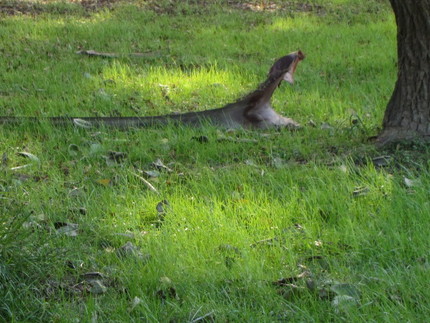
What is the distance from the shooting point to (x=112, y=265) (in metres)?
3.77

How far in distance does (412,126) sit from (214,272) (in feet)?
7.50

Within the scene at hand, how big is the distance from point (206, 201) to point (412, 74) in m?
1.81

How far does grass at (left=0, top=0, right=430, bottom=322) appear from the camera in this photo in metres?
3.34

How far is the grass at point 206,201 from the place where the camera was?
3.34 meters

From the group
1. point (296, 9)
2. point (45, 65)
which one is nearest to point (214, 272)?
point (45, 65)

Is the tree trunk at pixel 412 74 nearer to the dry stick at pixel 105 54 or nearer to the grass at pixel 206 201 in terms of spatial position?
the grass at pixel 206 201

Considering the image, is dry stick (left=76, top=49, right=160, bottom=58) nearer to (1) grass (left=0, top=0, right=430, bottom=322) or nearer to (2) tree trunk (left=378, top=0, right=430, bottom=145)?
(1) grass (left=0, top=0, right=430, bottom=322)

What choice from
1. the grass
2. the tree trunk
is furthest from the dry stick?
the tree trunk

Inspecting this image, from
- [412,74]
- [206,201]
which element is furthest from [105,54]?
[206,201]

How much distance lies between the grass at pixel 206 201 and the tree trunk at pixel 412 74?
8.1 inches

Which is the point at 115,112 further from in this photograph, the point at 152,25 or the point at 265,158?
the point at 152,25

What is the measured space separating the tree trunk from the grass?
8.1 inches

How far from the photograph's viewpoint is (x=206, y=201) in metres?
4.48

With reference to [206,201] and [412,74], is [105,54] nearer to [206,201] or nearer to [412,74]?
[412,74]
